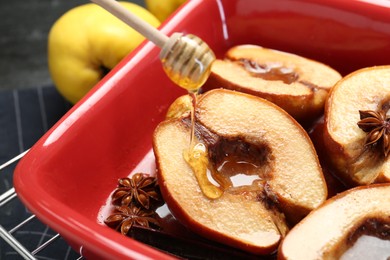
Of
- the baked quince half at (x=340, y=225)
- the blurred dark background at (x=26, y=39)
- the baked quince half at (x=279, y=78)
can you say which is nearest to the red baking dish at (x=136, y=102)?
the baked quince half at (x=279, y=78)

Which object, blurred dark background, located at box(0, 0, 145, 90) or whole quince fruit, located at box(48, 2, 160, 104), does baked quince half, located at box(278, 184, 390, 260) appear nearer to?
whole quince fruit, located at box(48, 2, 160, 104)

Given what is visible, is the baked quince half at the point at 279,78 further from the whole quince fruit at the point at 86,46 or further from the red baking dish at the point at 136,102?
the whole quince fruit at the point at 86,46

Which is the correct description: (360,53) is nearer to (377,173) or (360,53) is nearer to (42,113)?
(377,173)

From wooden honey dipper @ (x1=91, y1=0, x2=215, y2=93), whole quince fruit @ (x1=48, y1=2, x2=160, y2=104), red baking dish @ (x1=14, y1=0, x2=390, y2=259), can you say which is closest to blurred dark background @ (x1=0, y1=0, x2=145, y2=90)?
whole quince fruit @ (x1=48, y1=2, x2=160, y2=104)

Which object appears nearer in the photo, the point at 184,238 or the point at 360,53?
the point at 184,238

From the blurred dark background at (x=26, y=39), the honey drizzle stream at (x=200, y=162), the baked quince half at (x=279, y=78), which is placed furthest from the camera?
the blurred dark background at (x=26, y=39)

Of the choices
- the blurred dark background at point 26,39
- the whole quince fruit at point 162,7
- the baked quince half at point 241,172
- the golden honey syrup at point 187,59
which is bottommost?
the blurred dark background at point 26,39

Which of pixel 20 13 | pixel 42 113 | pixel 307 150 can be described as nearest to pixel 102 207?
pixel 307 150
